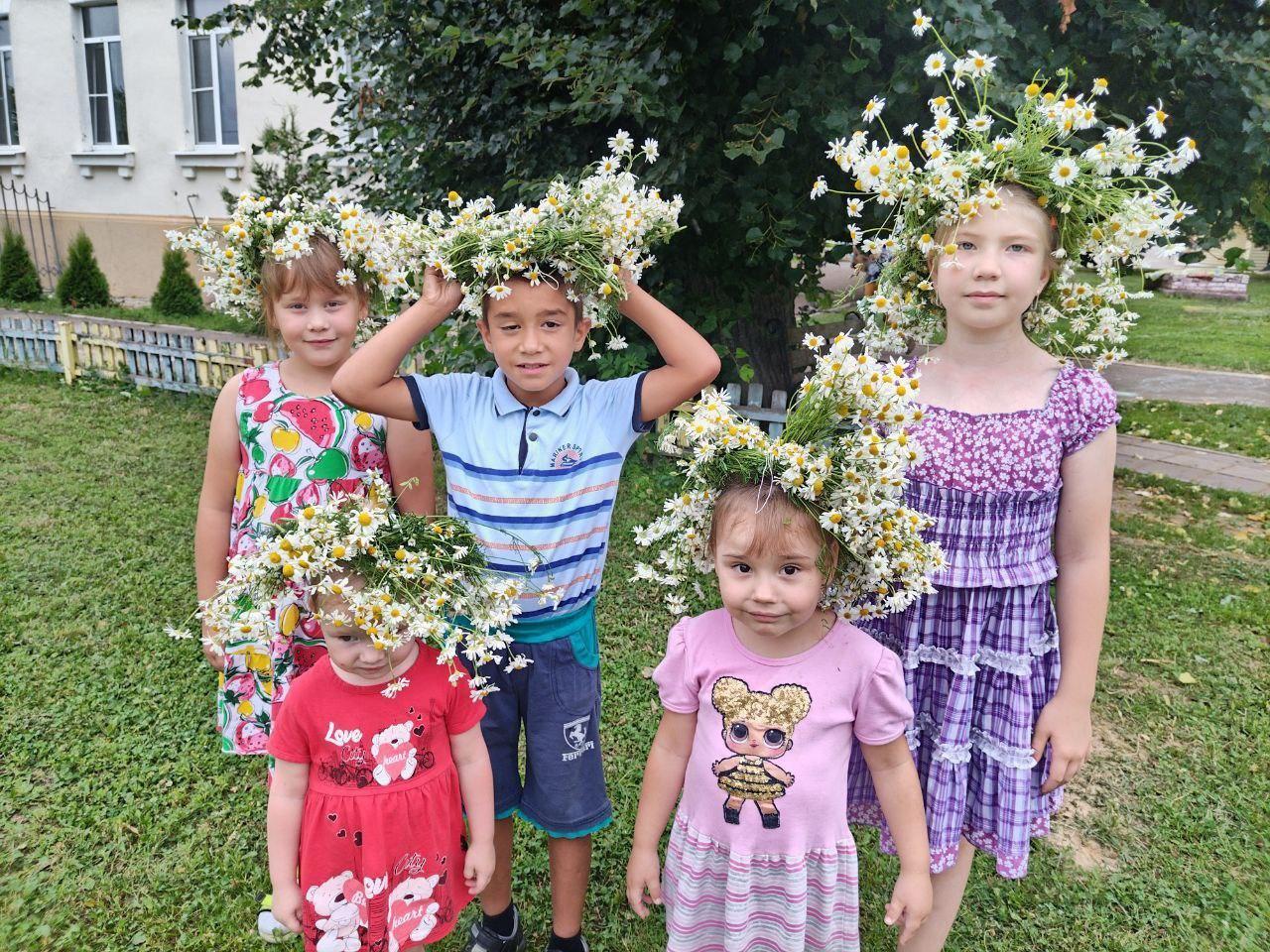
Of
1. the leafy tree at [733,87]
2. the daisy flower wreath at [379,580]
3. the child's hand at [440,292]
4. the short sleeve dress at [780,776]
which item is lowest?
the short sleeve dress at [780,776]

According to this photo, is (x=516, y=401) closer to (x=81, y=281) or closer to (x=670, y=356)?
(x=670, y=356)

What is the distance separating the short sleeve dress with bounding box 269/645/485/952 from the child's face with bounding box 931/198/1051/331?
4.41 ft

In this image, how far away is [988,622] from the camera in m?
2.05

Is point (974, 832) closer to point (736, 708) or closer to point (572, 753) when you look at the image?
point (736, 708)

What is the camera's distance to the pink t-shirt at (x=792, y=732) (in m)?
1.86

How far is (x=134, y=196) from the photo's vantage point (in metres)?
15.2

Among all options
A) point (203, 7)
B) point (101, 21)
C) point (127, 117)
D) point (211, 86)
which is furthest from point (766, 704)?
point (101, 21)

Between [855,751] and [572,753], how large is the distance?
2.25 ft

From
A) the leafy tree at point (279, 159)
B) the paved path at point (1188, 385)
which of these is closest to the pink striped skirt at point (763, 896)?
the paved path at point (1188, 385)

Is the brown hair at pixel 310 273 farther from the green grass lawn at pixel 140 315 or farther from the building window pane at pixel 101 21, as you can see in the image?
the building window pane at pixel 101 21

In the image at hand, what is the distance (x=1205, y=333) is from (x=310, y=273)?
14.6 metres

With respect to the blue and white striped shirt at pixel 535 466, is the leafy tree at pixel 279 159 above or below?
above

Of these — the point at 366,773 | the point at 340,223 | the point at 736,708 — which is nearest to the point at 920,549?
the point at 736,708

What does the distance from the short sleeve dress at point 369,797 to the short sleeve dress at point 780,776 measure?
55 centimetres
